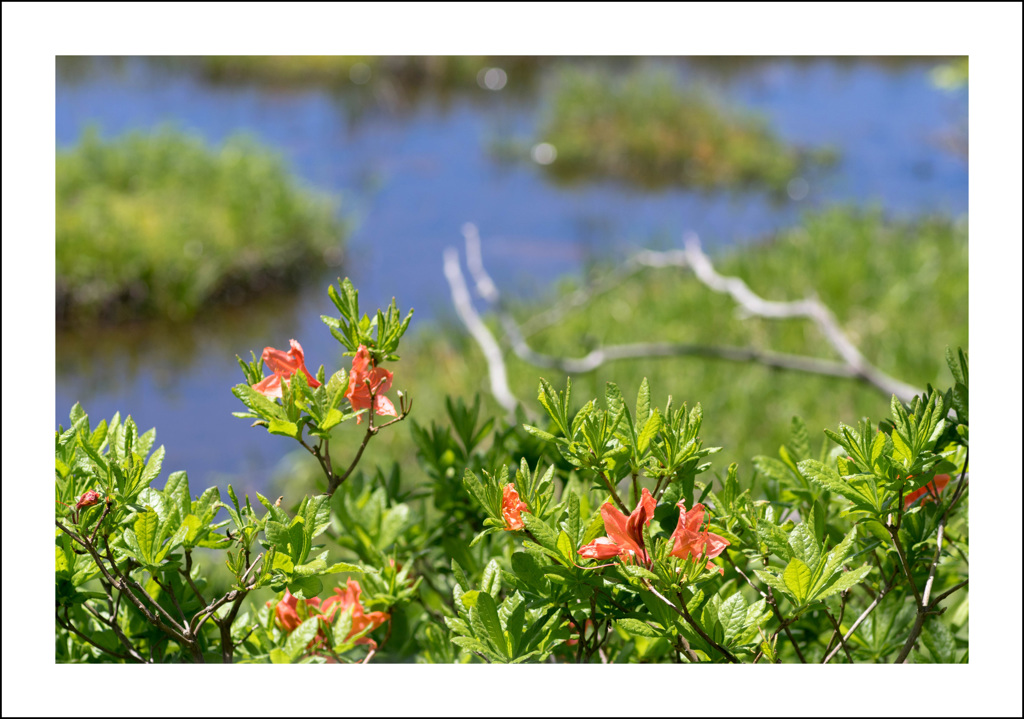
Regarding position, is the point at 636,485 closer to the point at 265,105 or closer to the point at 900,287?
the point at 900,287

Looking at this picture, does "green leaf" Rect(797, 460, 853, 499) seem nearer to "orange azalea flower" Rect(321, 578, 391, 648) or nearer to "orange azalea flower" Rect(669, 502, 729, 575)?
"orange azalea flower" Rect(669, 502, 729, 575)

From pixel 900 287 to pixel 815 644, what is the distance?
392 cm

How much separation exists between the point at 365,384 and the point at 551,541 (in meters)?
0.18

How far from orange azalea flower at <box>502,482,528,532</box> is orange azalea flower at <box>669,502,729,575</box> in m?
0.11

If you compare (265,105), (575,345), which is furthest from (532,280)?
(265,105)

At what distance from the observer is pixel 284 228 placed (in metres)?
6.00

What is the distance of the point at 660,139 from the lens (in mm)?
8320

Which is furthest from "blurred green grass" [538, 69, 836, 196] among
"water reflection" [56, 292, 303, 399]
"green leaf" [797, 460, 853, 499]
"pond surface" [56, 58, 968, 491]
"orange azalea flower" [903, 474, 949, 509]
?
"green leaf" [797, 460, 853, 499]

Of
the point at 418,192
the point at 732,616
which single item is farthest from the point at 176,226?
the point at 732,616

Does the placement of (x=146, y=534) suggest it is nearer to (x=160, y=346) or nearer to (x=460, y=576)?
(x=460, y=576)

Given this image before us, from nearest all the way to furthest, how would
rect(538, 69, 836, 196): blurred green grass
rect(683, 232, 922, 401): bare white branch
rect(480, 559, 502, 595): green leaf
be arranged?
rect(480, 559, 502, 595): green leaf
rect(683, 232, 922, 401): bare white branch
rect(538, 69, 836, 196): blurred green grass

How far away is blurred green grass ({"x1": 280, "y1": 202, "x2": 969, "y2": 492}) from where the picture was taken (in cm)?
346

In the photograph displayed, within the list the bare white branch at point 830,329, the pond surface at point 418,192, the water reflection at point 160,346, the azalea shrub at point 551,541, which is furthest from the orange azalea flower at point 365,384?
the water reflection at point 160,346

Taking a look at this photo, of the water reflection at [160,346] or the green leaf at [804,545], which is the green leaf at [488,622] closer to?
the green leaf at [804,545]
